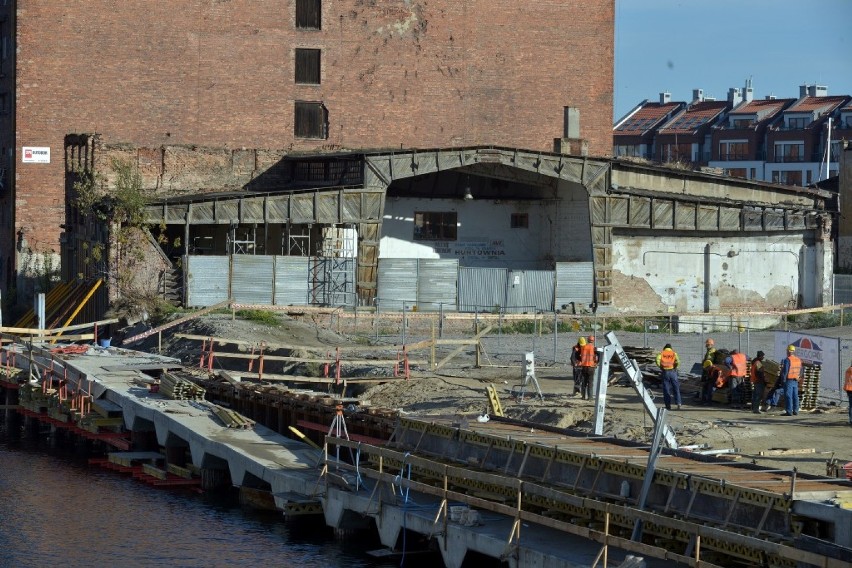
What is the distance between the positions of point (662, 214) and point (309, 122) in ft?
60.1

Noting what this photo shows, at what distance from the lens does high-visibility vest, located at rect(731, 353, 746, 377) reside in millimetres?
33125

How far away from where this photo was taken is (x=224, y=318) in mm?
48438

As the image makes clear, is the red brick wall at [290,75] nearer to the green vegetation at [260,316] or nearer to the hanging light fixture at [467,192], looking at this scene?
the hanging light fixture at [467,192]

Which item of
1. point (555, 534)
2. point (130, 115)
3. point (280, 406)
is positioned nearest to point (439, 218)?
point (130, 115)

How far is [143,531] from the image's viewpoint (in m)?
27.0

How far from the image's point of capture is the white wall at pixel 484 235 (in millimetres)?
62469

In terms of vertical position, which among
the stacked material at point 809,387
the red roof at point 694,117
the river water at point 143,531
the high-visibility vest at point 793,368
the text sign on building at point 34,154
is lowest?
the river water at point 143,531

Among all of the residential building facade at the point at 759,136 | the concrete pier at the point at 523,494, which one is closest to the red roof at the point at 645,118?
the residential building facade at the point at 759,136

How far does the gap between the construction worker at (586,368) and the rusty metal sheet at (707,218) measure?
1074 inches

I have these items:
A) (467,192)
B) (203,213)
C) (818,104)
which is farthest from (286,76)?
(818,104)

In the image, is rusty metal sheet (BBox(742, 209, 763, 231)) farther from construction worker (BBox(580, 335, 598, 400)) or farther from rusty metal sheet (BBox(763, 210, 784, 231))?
construction worker (BBox(580, 335, 598, 400))

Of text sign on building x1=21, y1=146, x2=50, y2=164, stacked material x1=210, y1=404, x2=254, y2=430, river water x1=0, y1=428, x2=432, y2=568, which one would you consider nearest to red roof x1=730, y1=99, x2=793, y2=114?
text sign on building x1=21, y1=146, x2=50, y2=164

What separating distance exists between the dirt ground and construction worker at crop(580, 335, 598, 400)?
0.35 metres

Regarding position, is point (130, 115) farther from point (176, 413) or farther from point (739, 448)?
point (739, 448)
